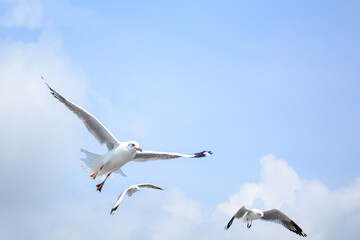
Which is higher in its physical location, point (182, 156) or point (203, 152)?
point (203, 152)

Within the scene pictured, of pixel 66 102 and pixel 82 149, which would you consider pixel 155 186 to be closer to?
pixel 82 149

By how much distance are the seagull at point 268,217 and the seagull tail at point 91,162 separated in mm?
4072

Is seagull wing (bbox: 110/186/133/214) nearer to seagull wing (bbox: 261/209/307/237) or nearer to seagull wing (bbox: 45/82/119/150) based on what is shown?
seagull wing (bbox: 45/82/119/150)

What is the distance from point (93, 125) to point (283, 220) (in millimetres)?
6839

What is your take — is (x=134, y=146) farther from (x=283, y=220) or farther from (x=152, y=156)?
(x=283, y=220)

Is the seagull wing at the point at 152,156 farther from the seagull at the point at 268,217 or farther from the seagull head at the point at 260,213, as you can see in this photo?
the seagull head at the point at 260,213

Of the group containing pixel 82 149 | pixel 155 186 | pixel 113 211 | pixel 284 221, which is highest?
pixel 284 221

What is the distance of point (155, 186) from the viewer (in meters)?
14.7

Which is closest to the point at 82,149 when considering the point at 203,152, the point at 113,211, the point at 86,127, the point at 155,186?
the point at 86,127

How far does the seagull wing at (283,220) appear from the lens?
15.2 metres

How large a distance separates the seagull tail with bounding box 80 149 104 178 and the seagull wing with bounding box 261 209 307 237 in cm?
561

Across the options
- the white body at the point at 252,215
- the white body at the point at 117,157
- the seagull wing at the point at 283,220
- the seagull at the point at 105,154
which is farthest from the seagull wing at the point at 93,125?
the seagull wing at the point at 283,220

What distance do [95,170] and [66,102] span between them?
1945mm

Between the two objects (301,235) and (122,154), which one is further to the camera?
(301,235)
